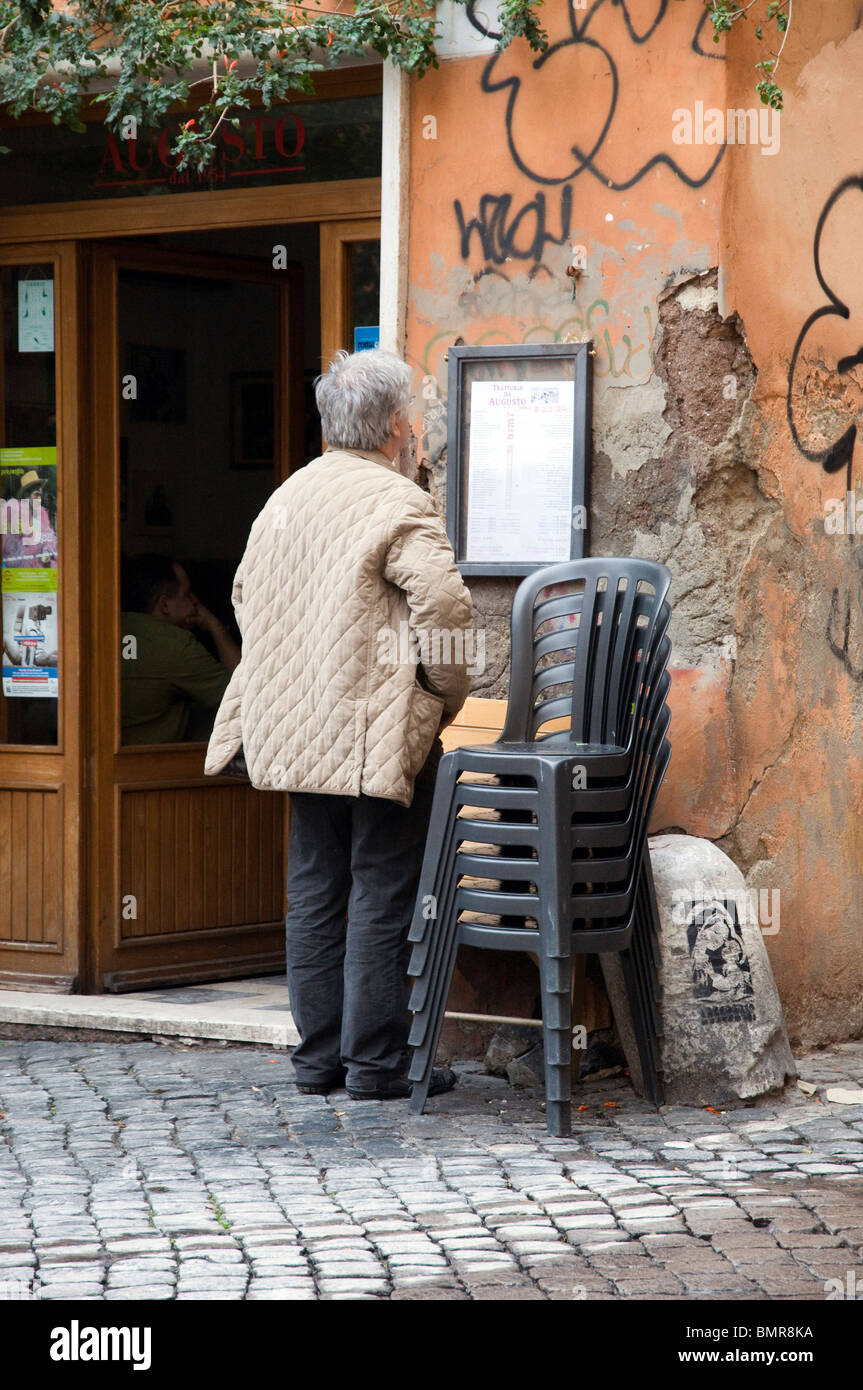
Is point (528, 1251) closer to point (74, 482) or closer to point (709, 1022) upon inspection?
point (709, 1022)

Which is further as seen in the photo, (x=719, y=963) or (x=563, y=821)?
(x=719, y=963)

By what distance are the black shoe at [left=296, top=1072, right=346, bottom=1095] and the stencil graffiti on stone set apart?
3.45 ft

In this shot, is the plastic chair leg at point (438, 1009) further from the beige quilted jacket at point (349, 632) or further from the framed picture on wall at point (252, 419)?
the framed picture on wall at point (252, 419)

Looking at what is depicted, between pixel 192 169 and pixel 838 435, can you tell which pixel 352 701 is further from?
pixel 192 169

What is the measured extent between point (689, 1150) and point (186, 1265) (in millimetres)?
1455

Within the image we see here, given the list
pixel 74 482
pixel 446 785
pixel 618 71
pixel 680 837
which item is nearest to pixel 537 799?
pixel 446 785

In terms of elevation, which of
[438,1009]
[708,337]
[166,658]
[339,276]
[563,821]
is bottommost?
[438,1009]

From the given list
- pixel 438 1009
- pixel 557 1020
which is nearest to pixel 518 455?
pixel 438 1009

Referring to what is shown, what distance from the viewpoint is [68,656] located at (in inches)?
262

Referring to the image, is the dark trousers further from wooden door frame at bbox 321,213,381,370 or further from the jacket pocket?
wooden door frame at bbox 321,213,381,370

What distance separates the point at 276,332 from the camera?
7.03m

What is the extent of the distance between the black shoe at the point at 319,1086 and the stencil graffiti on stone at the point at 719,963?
3.45 feet

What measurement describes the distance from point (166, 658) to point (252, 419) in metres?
0.96

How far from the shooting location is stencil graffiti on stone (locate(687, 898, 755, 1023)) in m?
5.00
